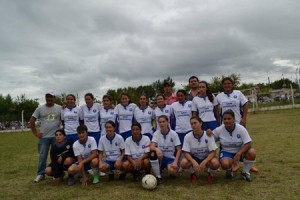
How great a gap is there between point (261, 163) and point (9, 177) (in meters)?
5.63

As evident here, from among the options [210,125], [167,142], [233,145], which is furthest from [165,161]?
[233,145]

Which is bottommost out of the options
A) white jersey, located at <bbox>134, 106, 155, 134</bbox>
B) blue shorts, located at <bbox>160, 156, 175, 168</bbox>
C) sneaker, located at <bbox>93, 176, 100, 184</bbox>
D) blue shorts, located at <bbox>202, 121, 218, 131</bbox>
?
sneaker, located at <bbox>93, 176, 100, 184</bbox>

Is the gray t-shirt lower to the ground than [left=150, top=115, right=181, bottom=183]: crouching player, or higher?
higher

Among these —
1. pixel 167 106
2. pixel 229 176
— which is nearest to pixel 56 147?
pixel 167 106

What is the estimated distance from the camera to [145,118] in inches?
269

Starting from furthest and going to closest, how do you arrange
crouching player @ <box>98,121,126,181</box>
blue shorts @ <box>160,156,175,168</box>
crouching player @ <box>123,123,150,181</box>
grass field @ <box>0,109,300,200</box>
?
crouching player @ <box>98,121,126,181</box>, blue shorts @ <box>160,156,175,168</box>, crouching player @ <box>123,123,150,181</box>, grass field @ <box>0,109,300,200</box>

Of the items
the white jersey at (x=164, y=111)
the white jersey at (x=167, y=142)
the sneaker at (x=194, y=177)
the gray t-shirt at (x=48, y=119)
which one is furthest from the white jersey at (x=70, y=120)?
the sneaker at (x=194, y=177)

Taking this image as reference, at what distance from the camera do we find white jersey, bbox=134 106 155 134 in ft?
22.4

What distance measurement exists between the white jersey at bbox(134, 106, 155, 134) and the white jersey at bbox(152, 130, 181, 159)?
2.70ft

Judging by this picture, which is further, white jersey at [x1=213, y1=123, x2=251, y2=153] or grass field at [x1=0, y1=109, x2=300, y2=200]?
white jersey at [x1=213, y1=123, x2=251, y2=153]

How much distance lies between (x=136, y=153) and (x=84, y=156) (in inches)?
41.4

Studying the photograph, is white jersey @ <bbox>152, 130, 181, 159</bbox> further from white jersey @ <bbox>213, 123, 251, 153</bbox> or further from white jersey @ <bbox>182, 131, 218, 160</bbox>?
white jersey @ <bbox>213, 123, 251, 153</bbox>

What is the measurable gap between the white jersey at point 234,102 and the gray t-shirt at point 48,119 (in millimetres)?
3566

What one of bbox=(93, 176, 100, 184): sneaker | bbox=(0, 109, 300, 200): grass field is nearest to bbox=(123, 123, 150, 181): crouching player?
bbox=(0, 109, 300, 200): grass field
